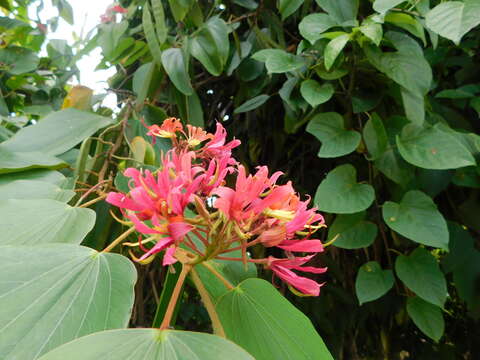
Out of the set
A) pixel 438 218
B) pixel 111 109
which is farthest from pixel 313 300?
pixel 111 109

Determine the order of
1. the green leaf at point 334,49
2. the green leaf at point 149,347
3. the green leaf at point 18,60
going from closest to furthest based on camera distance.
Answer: the green leaf at point 149,347 < the green leaf at point 334,49 < the green leaf at point 18,60

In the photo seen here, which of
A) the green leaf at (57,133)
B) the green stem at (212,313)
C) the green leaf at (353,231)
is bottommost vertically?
the green leaf at (353,231)

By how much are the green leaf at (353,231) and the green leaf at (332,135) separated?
9 centimetres

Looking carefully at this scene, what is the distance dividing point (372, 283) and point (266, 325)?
0.33 m

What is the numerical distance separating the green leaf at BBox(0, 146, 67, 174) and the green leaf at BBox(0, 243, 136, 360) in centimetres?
20

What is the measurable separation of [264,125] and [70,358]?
651 millimetres

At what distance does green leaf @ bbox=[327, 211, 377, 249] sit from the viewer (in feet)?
1.94

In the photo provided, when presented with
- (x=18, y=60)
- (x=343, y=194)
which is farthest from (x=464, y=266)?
(x=18, y=60)

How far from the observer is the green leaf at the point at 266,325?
301mm

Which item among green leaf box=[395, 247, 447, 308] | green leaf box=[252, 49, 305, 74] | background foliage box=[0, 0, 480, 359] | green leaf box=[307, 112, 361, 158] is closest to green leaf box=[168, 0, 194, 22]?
background foliage box=[0, 0, 480, 359]

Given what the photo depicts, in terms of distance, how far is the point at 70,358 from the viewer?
8.4 inches

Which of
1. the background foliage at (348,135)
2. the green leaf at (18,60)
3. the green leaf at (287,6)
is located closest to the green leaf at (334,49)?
the background foliage at (348,135)

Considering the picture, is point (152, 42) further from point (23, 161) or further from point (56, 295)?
point (56, 295)

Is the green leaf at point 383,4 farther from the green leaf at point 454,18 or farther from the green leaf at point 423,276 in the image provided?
the green leaf at point 423,276
